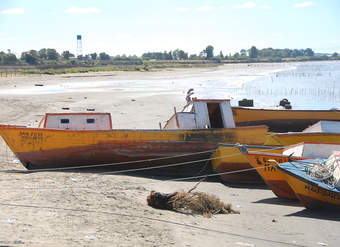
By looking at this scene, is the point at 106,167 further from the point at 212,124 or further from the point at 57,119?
the point at 212,124

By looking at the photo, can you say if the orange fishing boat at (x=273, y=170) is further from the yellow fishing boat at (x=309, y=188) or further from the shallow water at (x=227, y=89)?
the shallow water at (x=227, y=89)

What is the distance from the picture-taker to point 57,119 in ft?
46.5

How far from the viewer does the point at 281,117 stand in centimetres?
1994

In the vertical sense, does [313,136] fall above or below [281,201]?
above

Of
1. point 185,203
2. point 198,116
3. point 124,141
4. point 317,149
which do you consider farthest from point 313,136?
point 185,203

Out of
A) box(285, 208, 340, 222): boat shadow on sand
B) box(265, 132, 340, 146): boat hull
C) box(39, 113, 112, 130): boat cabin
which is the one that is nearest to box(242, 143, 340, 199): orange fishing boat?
box(285, 208, 340, 222): boat shadow on sand

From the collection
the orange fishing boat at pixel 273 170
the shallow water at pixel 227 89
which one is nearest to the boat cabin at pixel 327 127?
the orange fishing boat at pixel 273 170

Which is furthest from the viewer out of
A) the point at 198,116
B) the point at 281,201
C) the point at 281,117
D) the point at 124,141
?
the point at 281,117

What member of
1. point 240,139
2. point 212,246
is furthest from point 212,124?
point 212,246

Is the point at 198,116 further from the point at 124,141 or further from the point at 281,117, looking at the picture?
the point at 281,117

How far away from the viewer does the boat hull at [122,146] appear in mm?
12914

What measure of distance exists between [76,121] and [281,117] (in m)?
9.87

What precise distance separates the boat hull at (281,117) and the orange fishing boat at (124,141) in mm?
4617

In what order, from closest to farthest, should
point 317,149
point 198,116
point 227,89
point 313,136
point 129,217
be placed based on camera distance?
point 129,217
point 317,149
point 313,136
point 198,116
point 227,89
